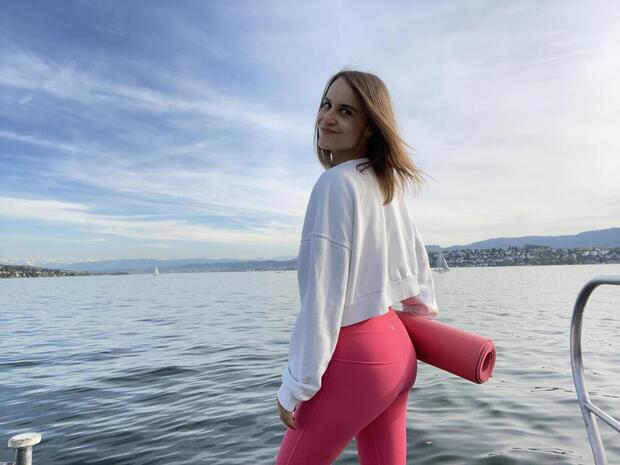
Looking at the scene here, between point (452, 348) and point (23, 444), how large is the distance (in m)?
3.36

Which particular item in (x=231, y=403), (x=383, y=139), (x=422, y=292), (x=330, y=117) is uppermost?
(x=330, y=117)

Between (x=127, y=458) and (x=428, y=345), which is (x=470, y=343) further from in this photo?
(x=127, y=458)

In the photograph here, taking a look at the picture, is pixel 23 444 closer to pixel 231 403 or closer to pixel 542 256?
pixel 231 403

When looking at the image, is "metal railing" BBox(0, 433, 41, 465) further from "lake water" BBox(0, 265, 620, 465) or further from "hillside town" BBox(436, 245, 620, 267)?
"hillside town" BBox(436, 245, 620, 267)

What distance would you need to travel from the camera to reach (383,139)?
212 cm

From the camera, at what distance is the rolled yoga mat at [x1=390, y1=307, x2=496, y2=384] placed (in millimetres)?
1955

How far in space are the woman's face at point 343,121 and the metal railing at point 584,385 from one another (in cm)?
115

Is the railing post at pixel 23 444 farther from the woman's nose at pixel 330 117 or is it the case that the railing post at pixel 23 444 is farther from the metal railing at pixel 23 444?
the woman's nose at pixel 330 117

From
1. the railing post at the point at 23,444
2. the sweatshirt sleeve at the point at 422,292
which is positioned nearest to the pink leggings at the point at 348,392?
the sweatshirt sleeve at the point at 422,292

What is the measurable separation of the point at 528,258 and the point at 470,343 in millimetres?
206441

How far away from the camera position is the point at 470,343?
1980 mm

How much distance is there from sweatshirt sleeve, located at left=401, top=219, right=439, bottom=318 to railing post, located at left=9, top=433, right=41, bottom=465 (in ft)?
10.1

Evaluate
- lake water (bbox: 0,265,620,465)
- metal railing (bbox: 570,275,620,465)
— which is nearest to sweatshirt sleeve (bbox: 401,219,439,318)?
metal railing (bbox: 570,275,620,465)

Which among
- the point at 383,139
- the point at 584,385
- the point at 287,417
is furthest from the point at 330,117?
the point at 584,385
